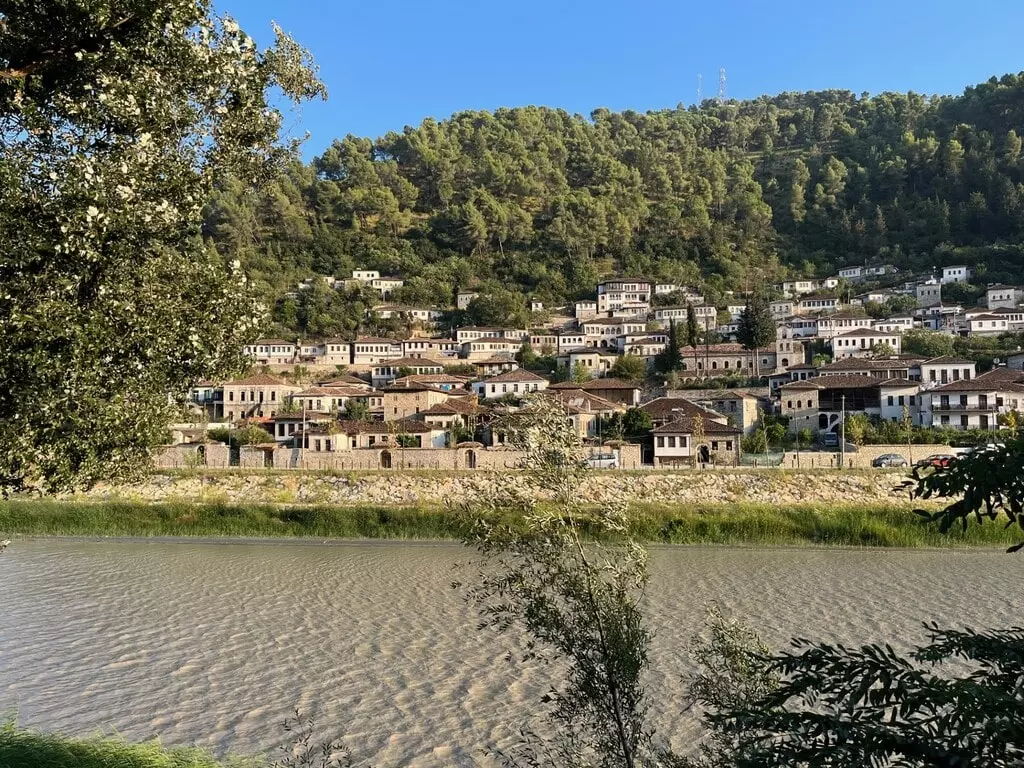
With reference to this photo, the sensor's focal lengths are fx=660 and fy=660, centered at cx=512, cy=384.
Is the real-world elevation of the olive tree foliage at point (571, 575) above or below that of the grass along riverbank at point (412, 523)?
above

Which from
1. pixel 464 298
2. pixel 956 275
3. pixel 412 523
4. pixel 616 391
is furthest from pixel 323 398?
pixel 956 275

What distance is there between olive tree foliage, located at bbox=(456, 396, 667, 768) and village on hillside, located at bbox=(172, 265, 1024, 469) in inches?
972

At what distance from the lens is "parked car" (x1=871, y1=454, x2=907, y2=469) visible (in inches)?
1502

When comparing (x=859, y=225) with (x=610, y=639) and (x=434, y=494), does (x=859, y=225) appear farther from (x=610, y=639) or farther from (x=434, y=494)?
(x=610, y=639)

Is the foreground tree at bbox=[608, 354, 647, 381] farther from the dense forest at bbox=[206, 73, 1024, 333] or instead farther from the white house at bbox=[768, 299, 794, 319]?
the dense forest at bbox=[206, 73, 1024, 333]

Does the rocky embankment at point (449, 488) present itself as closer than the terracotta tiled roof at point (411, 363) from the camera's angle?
Yes

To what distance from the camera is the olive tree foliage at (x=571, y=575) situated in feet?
16.3

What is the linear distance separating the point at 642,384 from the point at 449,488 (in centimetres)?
3485

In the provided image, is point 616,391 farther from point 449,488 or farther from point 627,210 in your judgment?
point 627,210

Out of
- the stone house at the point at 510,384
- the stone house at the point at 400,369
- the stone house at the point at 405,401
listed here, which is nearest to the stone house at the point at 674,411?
the stone house at the point at 510,384

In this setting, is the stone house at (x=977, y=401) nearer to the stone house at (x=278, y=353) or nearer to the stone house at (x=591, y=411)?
the stone house at (x=591, y=411)

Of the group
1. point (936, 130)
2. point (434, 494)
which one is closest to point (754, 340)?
point (434, 494)

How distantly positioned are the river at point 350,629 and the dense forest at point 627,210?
6728 centimetres

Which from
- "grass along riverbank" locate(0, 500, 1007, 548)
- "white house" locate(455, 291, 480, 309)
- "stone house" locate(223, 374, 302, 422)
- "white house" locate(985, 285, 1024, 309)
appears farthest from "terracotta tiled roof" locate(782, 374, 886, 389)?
"white house" locate(455, 291, 480, 309)
